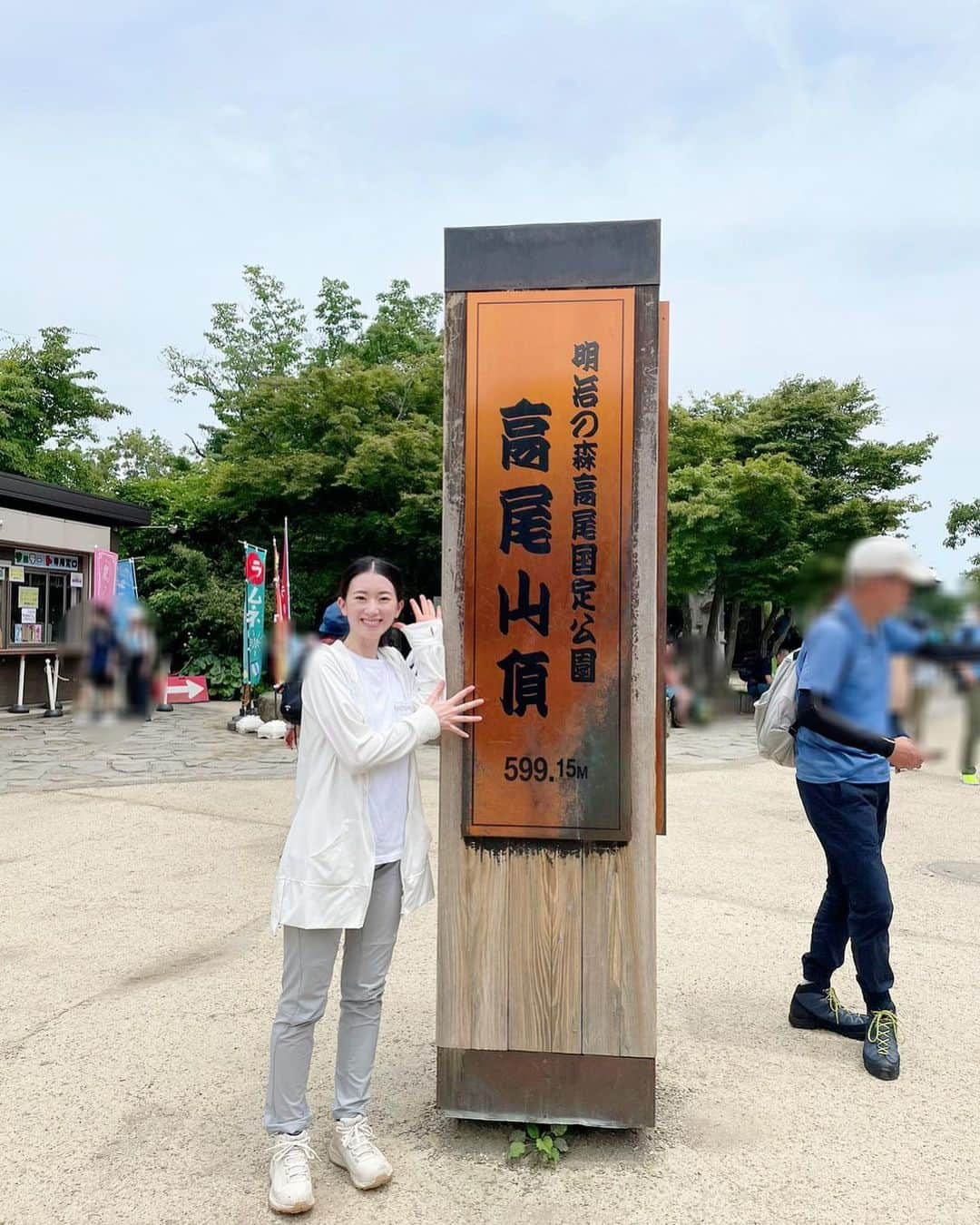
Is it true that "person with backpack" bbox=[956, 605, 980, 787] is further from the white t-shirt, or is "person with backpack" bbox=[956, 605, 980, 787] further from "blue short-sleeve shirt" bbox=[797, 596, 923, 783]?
the white t-shirt

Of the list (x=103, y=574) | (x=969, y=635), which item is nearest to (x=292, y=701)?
(x=103, y=574)

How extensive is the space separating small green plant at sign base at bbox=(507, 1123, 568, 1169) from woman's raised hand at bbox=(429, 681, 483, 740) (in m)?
1.22

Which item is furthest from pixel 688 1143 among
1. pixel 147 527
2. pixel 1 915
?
pixel 1 915

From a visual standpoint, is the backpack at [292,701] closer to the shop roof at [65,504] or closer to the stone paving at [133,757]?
the shop roof at [65,504]

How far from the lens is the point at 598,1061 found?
2.60 m

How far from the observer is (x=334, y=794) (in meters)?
2.34

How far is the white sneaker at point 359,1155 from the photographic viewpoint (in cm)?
245

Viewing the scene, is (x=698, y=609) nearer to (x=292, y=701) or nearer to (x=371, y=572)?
(x=292, y=701)

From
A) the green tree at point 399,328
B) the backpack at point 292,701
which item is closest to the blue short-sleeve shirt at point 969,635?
the backpack at point 292,701

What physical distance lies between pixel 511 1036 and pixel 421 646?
118cm

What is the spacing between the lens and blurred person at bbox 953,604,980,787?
2.82 feet

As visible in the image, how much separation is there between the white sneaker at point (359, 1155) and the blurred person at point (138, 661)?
181cm

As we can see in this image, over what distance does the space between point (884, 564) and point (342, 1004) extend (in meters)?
2.12

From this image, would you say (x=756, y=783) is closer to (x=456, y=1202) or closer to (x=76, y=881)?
(x=76, y=881)
